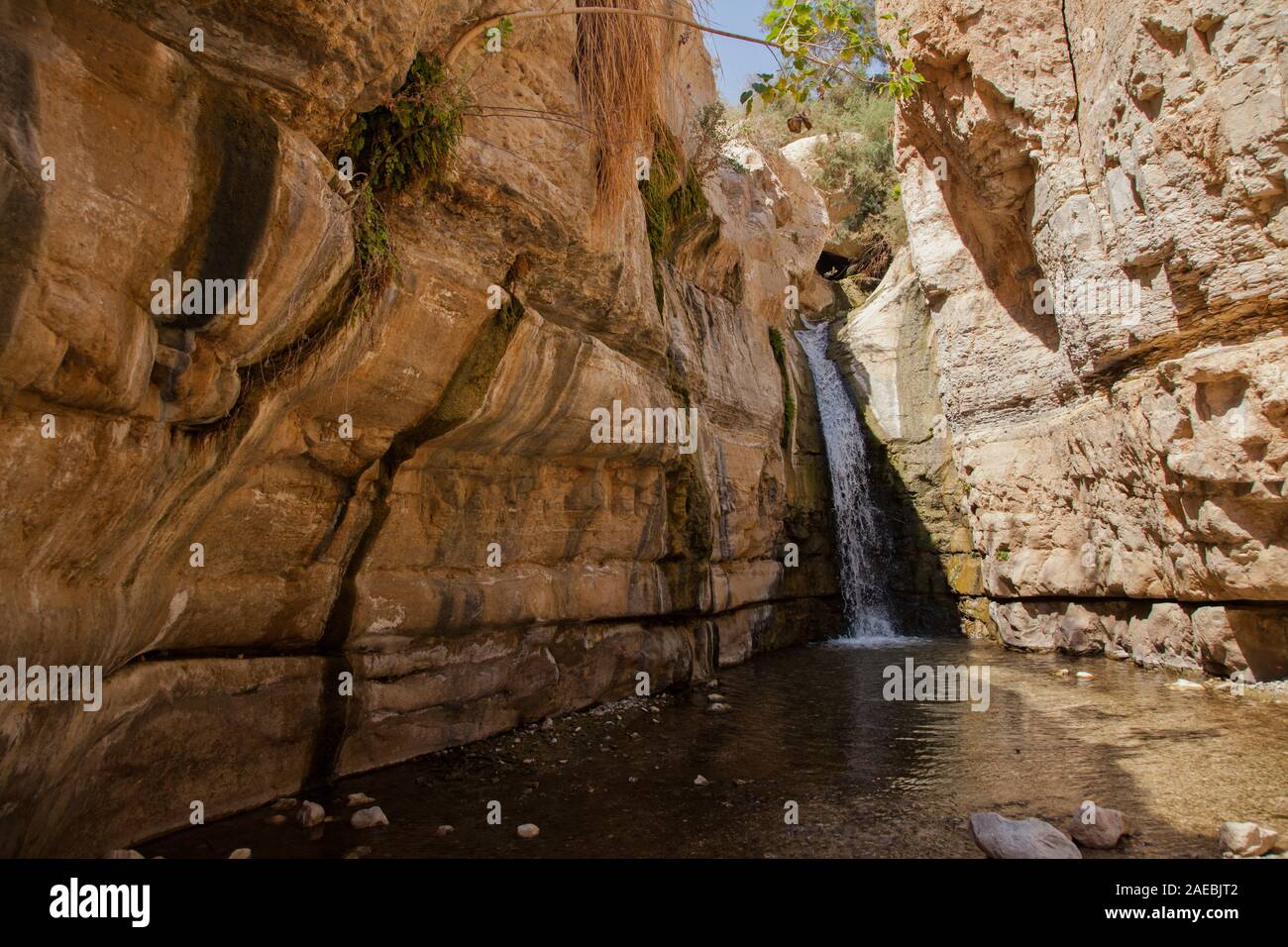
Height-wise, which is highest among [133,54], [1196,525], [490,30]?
[490,30]

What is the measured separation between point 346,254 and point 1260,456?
7.31 m

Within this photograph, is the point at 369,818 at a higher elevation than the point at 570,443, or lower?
lower

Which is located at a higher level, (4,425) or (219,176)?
(219,176)

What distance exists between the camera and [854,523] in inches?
469

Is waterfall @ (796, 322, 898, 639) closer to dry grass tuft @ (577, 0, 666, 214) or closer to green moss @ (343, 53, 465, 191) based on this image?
dry grass tuft @ (577, 0, 666, 214)

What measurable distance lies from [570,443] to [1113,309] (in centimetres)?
586

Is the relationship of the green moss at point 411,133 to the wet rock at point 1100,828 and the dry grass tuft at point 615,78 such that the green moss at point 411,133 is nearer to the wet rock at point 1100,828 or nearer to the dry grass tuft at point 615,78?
the dry grass tuft at point 615,78

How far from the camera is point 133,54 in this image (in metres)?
2.74

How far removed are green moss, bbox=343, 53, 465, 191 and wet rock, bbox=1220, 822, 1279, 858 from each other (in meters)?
5.40

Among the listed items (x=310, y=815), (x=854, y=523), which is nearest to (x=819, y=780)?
(x=310, y=815)

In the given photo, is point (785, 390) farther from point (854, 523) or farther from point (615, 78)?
point (615, 78)

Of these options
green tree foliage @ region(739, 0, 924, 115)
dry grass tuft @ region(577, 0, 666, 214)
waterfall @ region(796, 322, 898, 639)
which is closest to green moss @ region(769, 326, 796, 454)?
waterfall @ region(796, 322, 898, 639)

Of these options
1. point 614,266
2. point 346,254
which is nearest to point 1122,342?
point 614,266
